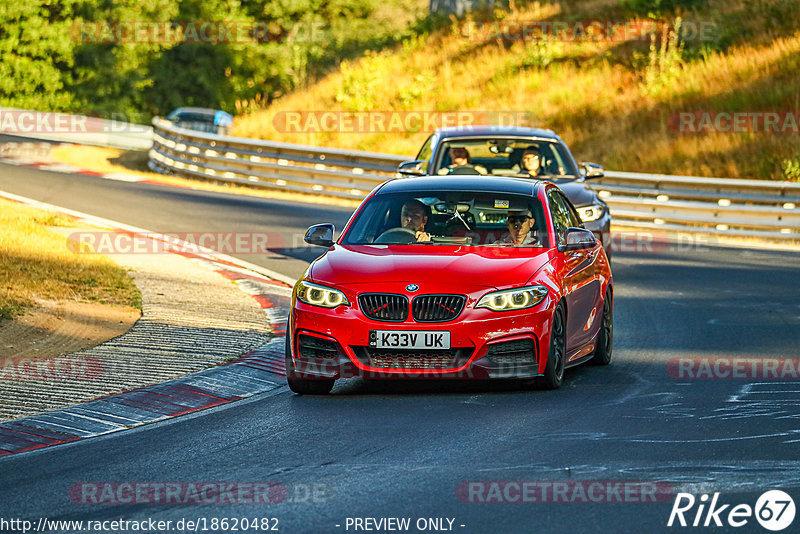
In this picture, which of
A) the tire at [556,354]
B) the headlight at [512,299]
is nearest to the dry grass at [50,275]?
the headlight at [512,299]

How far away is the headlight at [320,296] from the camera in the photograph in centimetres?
959

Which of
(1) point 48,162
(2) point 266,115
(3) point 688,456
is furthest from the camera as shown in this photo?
(2) point 266,115

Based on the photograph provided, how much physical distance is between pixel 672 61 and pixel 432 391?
87.9ft

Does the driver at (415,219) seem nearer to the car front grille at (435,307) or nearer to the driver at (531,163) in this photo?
the car front grille at (435,307)

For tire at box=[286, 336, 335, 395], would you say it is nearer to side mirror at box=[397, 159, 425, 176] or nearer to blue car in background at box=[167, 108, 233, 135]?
side mirror at box=[397, 159, 425, 176]

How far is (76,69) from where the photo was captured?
6047 centimetres

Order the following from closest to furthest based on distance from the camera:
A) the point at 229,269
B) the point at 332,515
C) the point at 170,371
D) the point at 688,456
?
the point at 332,515, the point at 688,456, the point at 170,371, the point at 229,269

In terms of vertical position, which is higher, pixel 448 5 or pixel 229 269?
pixel 448 5

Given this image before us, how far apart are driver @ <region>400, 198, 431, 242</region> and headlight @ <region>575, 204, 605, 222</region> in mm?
5106

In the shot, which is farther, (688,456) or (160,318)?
(160,318)

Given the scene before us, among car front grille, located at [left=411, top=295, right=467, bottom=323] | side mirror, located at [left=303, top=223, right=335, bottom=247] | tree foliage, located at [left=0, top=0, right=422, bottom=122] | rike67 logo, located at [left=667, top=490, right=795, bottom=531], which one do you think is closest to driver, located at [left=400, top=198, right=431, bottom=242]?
side mirror, located at [left=303, top=223, right=335, bottom=247]

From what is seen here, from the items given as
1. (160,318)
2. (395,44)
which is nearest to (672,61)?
(395,44)

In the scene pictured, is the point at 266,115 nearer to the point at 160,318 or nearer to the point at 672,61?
the point at 672,61

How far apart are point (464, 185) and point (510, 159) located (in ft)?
17.8
